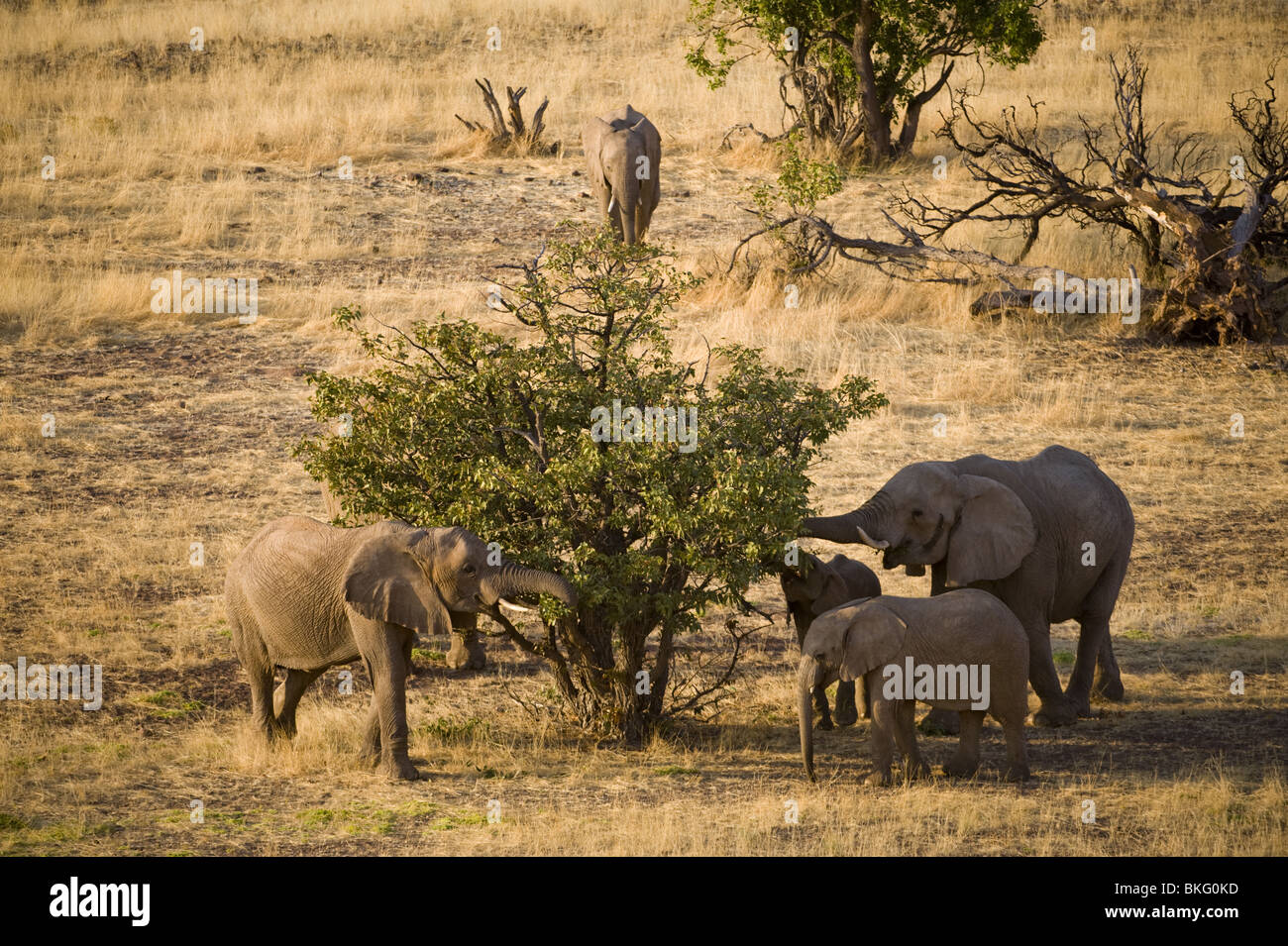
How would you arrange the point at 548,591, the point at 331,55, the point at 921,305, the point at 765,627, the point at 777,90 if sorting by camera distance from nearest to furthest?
the point at 548,591 → the point at 765,627 → the point at 921,305 → the point at 777,90 → the point at 331,55

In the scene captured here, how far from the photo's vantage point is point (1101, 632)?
461 inches

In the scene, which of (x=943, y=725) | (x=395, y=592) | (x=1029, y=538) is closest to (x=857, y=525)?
(x=1029, y=538)

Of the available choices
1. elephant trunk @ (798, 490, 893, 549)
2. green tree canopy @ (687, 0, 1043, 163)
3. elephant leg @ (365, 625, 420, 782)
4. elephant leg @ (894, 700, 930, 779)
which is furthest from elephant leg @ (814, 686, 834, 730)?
green tree canopy @ (687, 0, 1043, 163)

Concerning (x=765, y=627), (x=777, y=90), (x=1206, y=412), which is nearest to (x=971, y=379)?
(x=1206, y=412)

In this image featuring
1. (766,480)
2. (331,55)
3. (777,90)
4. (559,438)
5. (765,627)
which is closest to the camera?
(766,480)

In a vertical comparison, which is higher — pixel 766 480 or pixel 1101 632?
pixel 766 480

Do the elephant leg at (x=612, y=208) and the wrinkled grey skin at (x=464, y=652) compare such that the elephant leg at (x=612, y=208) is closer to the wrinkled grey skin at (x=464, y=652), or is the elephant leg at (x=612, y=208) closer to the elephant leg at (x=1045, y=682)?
the wrinkled grey skin at (x=464, y=652)

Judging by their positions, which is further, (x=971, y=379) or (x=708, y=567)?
(x=971, y=379)

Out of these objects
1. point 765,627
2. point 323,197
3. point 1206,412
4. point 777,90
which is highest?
point 777,90

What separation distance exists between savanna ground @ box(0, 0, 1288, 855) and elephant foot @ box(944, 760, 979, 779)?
167mm

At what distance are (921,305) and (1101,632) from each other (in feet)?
34.2

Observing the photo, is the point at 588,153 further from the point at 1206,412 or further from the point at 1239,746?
the point at 1239,746

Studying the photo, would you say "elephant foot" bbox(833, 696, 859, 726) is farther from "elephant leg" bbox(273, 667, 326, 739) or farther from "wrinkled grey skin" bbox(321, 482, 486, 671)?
"elephant leg" bbox(273, 667, 326, 739)

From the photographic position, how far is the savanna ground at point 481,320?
9633 mm
